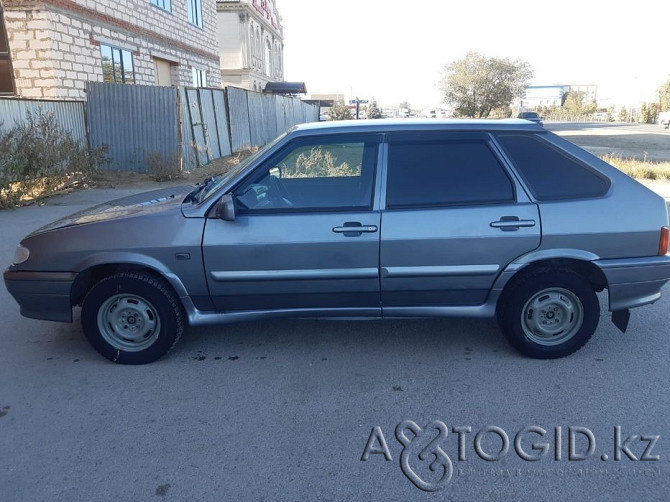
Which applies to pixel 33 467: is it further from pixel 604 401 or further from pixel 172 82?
pixel 172 82

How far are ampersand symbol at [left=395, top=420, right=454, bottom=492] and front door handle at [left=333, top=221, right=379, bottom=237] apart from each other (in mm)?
1258

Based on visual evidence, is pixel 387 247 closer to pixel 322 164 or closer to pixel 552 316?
pixel 552 316

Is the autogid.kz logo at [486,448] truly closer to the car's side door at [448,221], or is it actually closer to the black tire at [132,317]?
the car's side door at [448,221]

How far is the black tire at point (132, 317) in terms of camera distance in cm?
376

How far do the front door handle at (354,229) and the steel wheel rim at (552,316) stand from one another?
1247 millimetres

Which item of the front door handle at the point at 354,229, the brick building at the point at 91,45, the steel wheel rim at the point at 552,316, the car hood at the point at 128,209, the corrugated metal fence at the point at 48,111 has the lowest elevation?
the steel wheel rim at the point at 552,316

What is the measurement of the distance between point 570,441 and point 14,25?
15.7 meters

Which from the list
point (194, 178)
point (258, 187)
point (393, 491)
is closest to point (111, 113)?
point (194, 178)

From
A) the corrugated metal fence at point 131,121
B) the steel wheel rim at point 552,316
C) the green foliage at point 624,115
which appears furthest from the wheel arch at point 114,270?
the green foliage at point 624,115

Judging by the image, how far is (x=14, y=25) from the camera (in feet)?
44.5

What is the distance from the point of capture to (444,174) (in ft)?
12.5

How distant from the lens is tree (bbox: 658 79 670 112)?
74.3 m

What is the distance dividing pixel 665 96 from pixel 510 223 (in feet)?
289

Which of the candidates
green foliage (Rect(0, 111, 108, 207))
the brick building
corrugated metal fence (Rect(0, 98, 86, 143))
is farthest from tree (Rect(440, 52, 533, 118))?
green foliage (Rect(0, 111, 108, 207))
